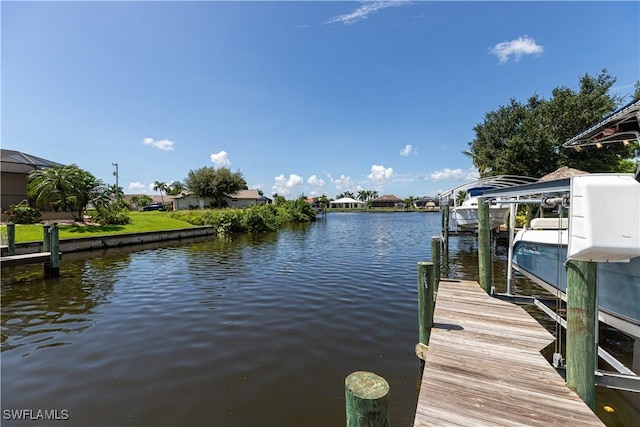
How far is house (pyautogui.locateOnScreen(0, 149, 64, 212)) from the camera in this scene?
2456 cm

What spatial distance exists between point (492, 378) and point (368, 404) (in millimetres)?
2245

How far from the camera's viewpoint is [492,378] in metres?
3.41

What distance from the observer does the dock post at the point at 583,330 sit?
3.11 m

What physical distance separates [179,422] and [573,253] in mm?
5026

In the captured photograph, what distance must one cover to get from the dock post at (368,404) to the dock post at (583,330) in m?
2.47

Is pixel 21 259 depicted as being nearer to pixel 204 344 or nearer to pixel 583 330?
pixel 204 344

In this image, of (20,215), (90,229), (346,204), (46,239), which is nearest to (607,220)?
(46,239)

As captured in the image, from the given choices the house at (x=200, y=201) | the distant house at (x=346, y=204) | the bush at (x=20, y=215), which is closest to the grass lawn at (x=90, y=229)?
the bush at (x=20, y=215)

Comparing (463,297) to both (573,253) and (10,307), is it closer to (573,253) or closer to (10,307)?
(573,253)

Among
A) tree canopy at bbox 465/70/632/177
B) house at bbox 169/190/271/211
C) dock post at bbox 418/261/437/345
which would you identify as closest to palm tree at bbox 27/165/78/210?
dock post at bbox 418/261/437/345

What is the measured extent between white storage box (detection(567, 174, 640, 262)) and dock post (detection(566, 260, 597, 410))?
0.62 ft

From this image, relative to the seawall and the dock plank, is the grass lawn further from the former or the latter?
the dock plank

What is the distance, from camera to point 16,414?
4.17 meters

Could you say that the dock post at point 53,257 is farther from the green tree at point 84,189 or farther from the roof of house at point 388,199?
the roof of house at point 388,199
